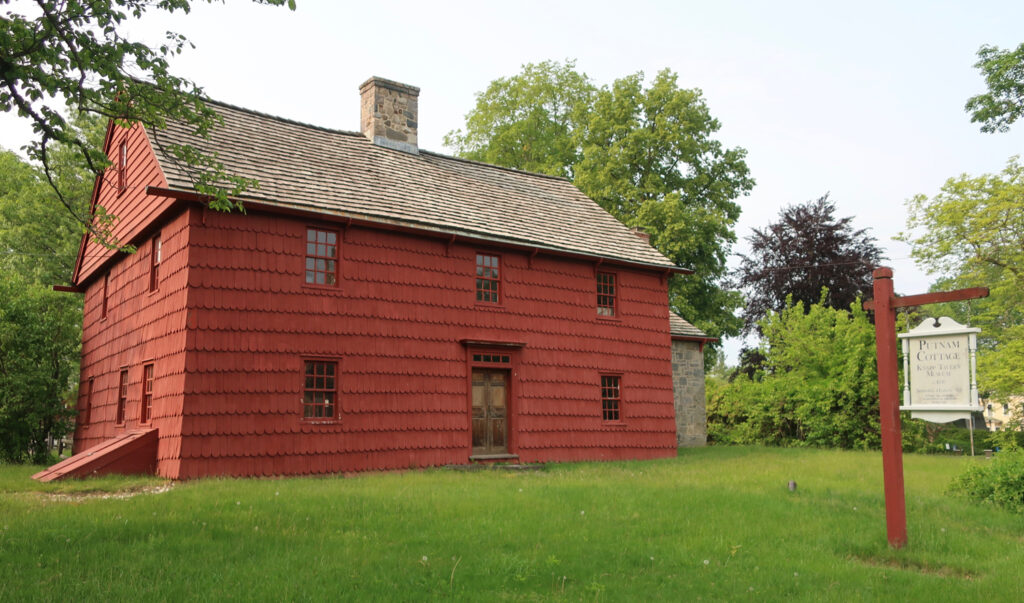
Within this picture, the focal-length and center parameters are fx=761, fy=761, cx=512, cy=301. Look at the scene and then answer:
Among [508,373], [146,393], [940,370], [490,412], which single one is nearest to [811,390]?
[508,373]

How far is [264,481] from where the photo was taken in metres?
12.2

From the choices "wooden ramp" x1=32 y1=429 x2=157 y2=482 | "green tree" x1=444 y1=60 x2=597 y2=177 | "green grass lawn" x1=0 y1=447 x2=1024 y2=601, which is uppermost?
"green tree" x1=444 y1=60 x2=597 y2=177

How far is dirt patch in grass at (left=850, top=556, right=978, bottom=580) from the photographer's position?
7.61 metres

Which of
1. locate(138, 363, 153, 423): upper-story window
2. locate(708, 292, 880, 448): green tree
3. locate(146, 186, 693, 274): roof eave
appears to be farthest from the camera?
locate(708, 292, 880, 448): green tree

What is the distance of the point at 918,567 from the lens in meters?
7.86

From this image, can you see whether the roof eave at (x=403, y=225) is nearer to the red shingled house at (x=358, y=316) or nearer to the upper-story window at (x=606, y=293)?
the red shingled house at (x=358, y=316)

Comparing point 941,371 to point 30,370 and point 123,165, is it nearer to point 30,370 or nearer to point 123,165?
point 123,165

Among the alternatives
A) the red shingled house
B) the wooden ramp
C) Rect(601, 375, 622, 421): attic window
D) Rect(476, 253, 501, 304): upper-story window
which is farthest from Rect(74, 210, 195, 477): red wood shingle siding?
Rect(601, 375, 622, 421): attic window

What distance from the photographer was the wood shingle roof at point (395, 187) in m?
15.2

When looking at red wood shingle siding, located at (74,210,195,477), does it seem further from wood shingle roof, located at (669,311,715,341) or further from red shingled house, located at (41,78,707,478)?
wood shingle roof, located at (669,311,715,341)

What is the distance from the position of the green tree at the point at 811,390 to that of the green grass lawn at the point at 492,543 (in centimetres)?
1258

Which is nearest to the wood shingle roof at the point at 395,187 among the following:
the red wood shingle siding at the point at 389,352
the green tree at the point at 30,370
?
the red wood shingle siding at the point at 389,352

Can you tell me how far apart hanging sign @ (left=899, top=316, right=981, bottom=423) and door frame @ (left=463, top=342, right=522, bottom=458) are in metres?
9.90

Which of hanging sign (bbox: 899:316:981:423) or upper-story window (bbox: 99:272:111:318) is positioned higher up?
upper-story window (bbox: 99:272:111:318)
